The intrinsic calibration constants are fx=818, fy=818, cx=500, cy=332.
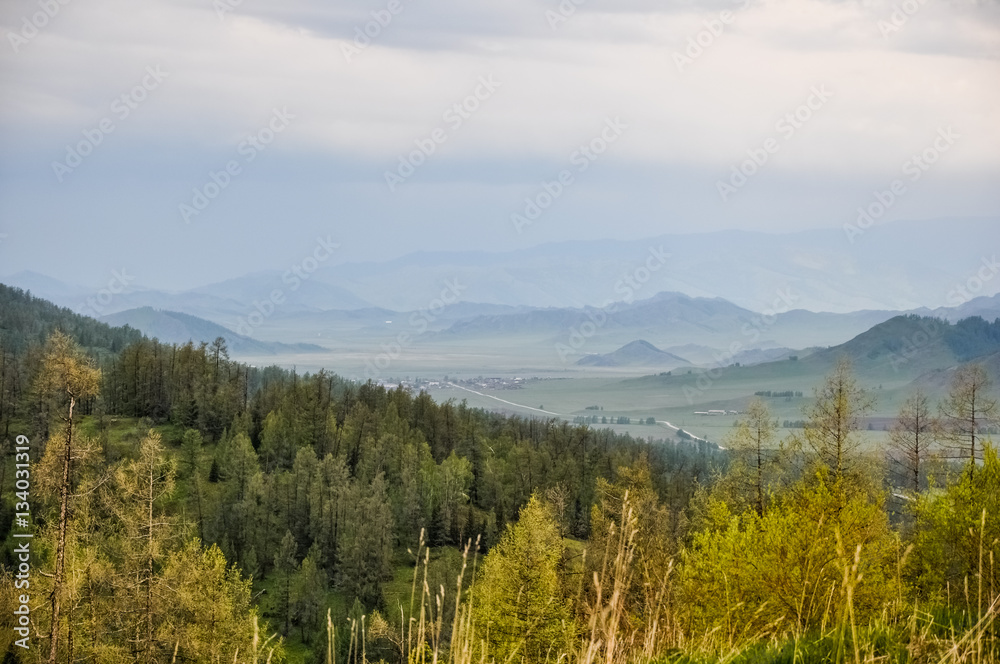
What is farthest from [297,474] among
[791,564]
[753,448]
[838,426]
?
[791,564]

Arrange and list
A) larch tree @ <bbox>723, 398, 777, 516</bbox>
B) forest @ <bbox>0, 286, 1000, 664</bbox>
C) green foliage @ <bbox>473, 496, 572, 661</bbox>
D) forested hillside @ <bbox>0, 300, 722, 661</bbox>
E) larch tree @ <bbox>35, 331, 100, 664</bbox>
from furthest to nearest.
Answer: forested hillside @ <bbox>0, 300, 722, 661</bbox> < larch tree @ <bbox>723, 398, 777, 516</bbox> < green foliage @ <bbox>473, 496, 572, 661</bbox> < larch tree @ <bbox>35, 331, 100, 664</bbox> < forest @ <bbox>0, 286, 1000, 664</bbox>

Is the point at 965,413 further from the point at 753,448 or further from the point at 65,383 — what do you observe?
the point at 65,383

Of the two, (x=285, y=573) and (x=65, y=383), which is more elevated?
(x=65, y=383)

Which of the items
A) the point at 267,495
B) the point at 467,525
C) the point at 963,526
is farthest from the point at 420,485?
the point at 963,526

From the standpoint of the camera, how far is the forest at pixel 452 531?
27.1 feet

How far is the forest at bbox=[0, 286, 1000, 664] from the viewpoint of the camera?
27.1ft

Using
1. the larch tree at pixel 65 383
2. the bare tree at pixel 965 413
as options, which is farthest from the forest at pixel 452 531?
the bare tree at pixel 965 413

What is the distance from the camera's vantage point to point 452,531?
79.8 meters

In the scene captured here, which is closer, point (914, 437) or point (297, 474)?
point (914, 437)

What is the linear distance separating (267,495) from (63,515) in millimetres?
60214

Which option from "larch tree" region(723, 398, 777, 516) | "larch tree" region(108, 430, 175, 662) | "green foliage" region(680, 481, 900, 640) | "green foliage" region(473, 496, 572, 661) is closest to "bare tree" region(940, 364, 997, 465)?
"larch tree" region(723, 398, 777, 516)

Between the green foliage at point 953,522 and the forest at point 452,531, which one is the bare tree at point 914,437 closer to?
the forest at point 452,531

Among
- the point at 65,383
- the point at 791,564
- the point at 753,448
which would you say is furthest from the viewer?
the point at 753,448

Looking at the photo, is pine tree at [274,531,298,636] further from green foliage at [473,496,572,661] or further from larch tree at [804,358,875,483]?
larch tree at [804,358,875,483]
